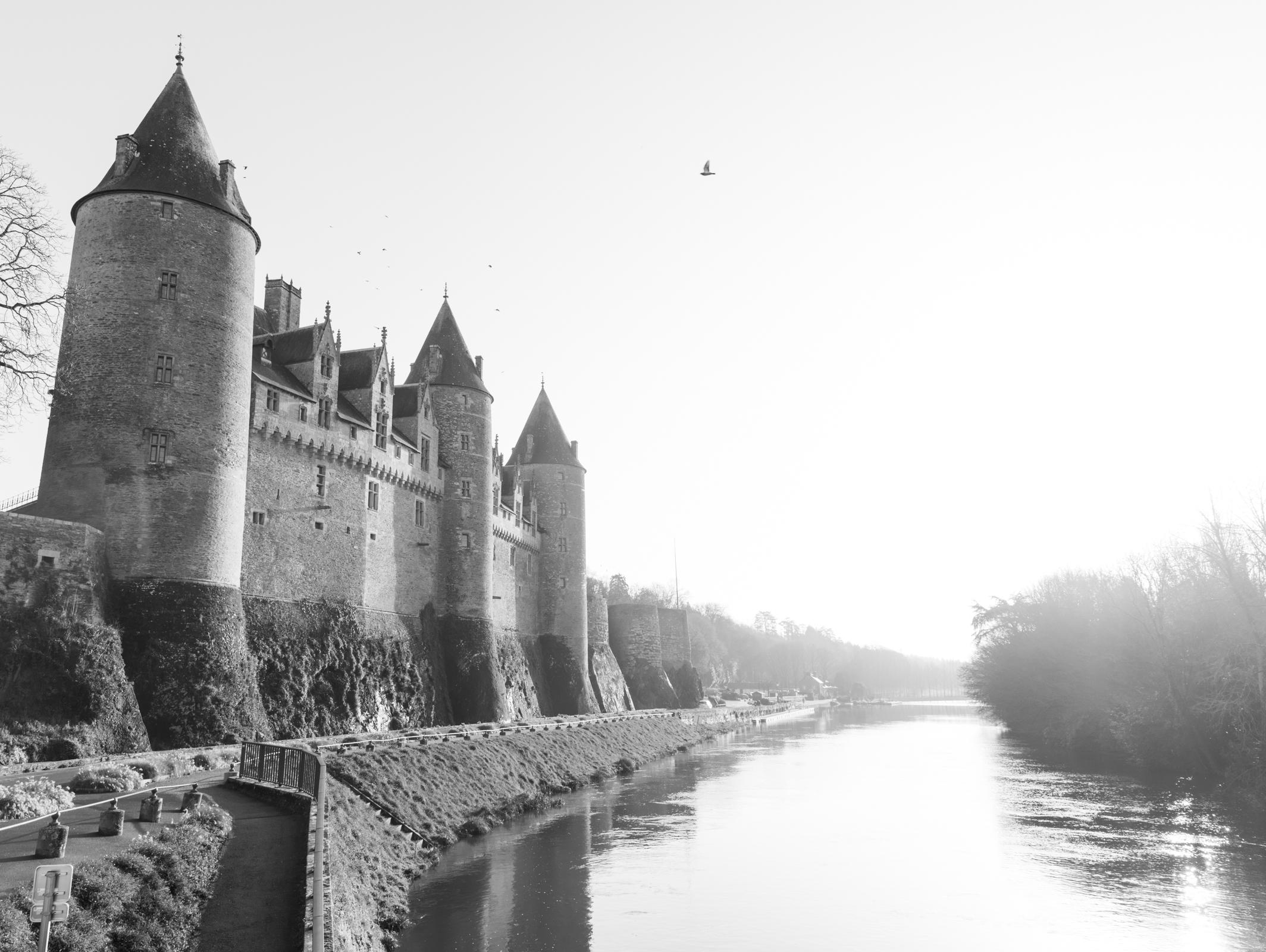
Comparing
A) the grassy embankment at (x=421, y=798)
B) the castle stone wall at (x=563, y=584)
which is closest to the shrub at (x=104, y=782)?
the grassy embankment at (x=421, y=798)

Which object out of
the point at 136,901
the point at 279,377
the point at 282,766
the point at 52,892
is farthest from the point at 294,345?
the point at 52,892

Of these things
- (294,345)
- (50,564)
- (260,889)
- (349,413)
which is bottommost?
(260,889)

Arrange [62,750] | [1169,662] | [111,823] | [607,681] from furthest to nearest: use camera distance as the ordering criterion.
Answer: [607,681]
[1169,662]
[62,750]
[111,823]

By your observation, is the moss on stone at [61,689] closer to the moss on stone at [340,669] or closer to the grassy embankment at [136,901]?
the moss on stone at [340,669]

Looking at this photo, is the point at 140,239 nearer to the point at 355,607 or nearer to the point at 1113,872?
the point at 355,607

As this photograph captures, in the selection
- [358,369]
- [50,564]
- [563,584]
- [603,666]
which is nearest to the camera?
[50,564]

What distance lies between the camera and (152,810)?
15.2m

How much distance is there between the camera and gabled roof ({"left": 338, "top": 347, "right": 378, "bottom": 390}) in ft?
136

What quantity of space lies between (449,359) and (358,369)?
7.15 m

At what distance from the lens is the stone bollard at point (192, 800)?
634 inches

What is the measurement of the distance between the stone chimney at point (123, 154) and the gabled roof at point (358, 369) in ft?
41.0

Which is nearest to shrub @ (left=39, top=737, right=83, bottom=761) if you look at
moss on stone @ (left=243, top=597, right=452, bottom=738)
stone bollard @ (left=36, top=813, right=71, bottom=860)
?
moss on stone @ (left=243, top=597, right=452, bottom=738)

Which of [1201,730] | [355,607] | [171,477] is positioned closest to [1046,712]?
[1201,730]

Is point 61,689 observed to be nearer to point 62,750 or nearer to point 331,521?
point 62,750
